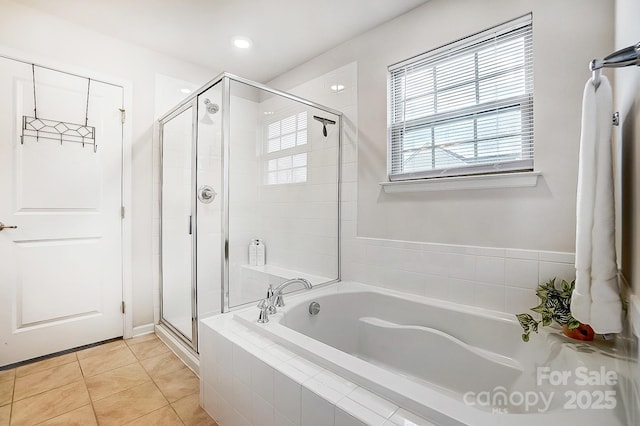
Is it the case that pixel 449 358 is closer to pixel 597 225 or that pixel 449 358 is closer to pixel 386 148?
pixel 597 225

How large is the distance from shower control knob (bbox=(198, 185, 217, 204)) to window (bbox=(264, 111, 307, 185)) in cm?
46

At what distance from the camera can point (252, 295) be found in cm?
189

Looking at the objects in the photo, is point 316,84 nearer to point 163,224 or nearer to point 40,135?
point 163,224

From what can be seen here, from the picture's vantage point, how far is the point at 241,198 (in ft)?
6.41

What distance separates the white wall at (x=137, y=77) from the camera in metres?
2.23

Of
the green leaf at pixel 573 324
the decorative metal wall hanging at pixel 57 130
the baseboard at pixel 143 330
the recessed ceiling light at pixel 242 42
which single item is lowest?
the baseboard at pixel 143 330

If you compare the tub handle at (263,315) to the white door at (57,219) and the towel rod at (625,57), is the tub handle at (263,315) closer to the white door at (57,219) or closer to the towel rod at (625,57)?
the towel rod at (625,57)

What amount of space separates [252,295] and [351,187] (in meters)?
1.11

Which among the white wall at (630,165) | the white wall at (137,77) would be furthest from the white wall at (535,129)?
the white wall at (137,77)

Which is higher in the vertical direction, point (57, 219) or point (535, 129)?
point (535, 129)

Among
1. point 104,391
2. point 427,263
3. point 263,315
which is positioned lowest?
point 104,391

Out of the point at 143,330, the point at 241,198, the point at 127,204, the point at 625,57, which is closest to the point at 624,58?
the point at 625,57

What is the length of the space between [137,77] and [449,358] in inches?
125

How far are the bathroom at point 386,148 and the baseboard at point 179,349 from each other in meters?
0.02
